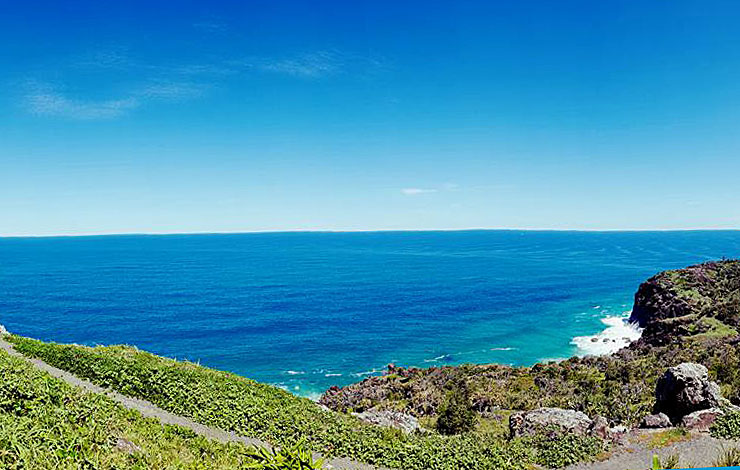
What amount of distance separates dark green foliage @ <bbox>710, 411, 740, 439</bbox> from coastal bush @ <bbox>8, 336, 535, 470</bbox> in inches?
307

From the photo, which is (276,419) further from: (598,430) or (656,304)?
(656,304)

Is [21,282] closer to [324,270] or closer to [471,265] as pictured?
[324,270]

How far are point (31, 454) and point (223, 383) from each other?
11.2m

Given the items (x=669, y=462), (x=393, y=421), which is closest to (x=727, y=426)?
(x=669, y=462)

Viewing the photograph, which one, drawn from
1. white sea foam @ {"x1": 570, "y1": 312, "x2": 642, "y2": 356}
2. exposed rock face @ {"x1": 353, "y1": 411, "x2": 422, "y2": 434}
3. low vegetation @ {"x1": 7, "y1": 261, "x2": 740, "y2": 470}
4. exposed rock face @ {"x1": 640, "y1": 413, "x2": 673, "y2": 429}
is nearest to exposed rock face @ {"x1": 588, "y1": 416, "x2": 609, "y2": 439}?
low vegetation @ {"x1": 7, "y1": 261, "x2": 740, "y2": 470}

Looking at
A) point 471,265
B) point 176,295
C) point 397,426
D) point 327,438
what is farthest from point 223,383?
point 471,265

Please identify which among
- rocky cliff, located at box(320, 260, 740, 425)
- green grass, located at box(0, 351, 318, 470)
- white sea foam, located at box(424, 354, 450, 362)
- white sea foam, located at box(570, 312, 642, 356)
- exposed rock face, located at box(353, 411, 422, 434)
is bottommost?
white sea foam, located at box(424, 354, 450, 362)

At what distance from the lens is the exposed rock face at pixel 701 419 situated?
19188 mm

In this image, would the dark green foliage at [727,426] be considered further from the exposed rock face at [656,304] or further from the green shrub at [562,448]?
the exposed rock face at [656,304]

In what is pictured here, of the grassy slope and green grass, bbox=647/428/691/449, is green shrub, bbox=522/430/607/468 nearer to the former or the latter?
the grassy slope

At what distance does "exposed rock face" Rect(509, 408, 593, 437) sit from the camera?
19.5 meters

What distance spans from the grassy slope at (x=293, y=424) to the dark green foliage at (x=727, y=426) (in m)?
5.15

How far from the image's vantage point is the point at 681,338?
46.6 m

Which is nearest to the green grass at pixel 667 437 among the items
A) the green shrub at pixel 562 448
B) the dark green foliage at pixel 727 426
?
the dark green foliage at pixel 727 426
